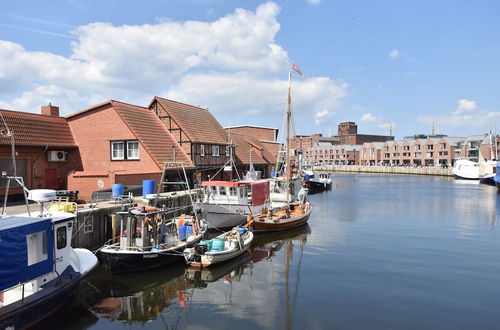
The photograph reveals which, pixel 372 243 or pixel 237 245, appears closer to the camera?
pixel 237 245

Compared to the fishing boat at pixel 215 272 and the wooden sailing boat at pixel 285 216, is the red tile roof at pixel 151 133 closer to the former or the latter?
the wooden sailing boat at pixel 285 216

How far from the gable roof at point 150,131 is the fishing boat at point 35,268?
19.2 meters

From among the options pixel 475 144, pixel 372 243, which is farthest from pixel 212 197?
pixel 475 144

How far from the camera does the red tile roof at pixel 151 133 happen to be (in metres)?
35.7

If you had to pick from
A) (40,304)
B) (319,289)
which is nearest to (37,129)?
(40,304)

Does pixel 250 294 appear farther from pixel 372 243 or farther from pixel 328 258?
pixel 372 243

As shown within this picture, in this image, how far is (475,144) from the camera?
142 metres

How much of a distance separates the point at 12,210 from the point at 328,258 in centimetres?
2102

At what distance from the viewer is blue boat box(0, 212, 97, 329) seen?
1269 cm

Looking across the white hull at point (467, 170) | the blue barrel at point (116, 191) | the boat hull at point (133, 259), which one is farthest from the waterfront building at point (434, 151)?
the boat hull at point (133, 259)

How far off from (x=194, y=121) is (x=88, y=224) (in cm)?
2500

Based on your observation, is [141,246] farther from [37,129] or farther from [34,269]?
[37,129]

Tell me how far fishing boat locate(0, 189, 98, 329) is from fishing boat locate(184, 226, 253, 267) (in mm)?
5849

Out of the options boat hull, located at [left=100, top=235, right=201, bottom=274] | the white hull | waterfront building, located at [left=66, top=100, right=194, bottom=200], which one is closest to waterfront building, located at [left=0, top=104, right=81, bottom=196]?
waterfront building, located at [left=66, top=100, right=194, bottom=200]
